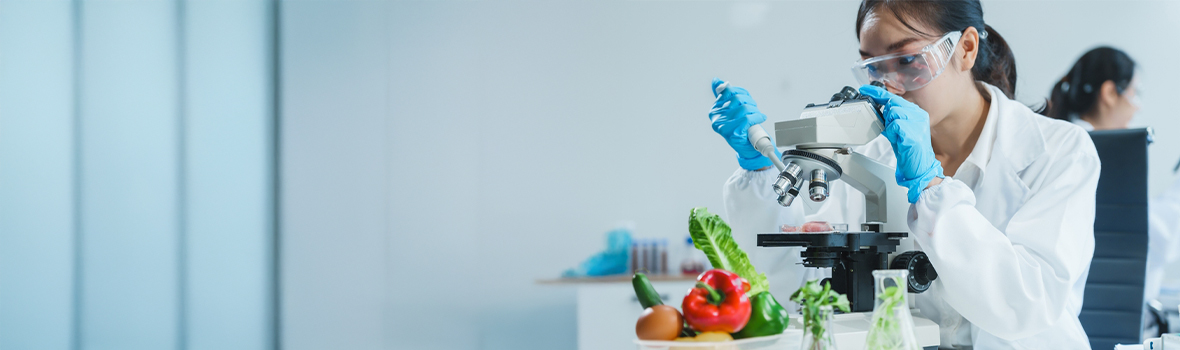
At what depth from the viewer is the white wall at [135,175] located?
97.0 inches

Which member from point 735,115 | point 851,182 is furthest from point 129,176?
point 851,182

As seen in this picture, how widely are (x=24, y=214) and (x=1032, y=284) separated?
2.99 metres

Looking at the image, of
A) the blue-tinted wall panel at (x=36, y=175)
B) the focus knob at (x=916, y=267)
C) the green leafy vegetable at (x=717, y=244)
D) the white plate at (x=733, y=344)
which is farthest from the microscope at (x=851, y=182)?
the blue-tinted wall panel at (x=36, y=175)

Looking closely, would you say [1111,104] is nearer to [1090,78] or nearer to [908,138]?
[1090,78]

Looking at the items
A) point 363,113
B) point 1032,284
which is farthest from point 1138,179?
point 363,113

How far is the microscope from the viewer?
41.9 inches

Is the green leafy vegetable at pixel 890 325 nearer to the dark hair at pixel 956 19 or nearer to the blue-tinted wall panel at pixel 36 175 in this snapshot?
the dark hair at pixel 956 19

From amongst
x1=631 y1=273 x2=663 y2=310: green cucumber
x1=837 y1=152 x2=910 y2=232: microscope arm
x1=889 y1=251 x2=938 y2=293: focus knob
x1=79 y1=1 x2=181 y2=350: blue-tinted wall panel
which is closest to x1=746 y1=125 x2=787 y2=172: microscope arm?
x1=837 y1=152 x2=910 y2=232: microscope arm

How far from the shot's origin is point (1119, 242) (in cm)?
160

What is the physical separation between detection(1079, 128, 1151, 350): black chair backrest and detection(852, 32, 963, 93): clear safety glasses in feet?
1.79

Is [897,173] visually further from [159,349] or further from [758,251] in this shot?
[159,349]

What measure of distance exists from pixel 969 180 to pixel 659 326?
97 cm

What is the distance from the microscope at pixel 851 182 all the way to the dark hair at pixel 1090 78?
2819 mm

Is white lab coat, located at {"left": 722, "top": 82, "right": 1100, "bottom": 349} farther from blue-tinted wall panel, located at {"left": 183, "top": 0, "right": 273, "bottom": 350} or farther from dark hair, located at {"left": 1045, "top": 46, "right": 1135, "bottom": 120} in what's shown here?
blue-tinted wall panel, located at {"left": 183, "top": 0, "right": 273, "bottom": 350}
